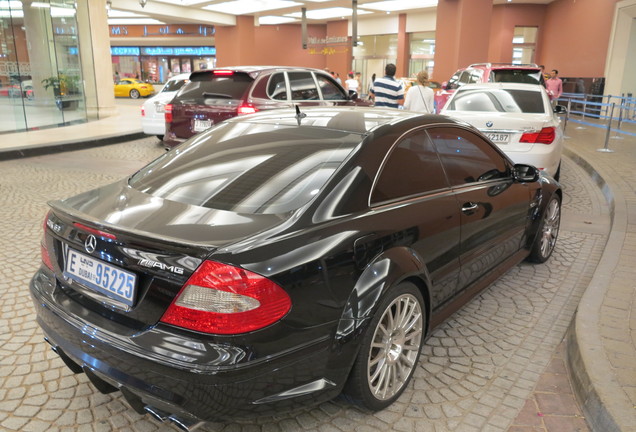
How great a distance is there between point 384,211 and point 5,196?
638cm

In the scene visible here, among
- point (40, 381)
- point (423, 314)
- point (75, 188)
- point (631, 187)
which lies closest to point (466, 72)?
point (631, 187)

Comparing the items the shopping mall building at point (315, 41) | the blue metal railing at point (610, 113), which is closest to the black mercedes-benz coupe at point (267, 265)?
the blue metal railing at point (610, 113)

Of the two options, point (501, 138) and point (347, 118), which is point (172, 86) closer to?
point (501, 138)

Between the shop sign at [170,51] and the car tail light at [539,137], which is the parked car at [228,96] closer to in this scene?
the car tail light at [539,137]

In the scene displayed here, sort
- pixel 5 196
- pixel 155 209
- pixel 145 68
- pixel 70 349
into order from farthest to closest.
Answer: pixel 145 68 < pixel 5 196 < pixel 155 209 < pixel 70 349

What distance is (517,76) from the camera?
12805 mm

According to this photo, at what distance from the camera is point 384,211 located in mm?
2570

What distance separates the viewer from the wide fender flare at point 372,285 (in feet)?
7.45

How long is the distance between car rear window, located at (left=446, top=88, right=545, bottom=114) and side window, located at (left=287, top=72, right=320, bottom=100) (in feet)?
7.57

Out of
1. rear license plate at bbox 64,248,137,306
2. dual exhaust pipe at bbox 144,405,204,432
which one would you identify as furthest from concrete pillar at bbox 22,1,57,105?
dual exhaust pipe at bbox 144,405,204,432

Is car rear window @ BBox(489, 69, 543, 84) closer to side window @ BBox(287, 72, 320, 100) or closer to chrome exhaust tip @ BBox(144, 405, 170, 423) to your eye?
side window @ BBox(287, 72, 320, 100)

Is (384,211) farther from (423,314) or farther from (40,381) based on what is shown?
(40,381)

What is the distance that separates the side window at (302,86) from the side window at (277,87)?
0.55 ft

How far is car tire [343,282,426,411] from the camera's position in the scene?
2.42 meters
